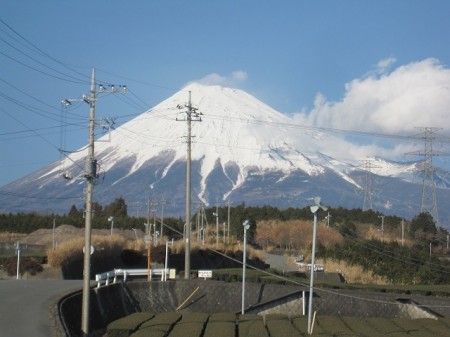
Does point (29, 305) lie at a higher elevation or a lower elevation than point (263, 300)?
higher

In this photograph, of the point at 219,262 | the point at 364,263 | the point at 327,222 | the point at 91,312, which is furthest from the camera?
the point at 327,222

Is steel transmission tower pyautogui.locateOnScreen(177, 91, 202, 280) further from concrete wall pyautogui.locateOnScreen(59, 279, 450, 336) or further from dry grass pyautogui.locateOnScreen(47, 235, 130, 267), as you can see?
dry grass pyautogui.locateOnScreen(47, 235, 130, 267)

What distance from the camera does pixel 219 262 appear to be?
51094 mm

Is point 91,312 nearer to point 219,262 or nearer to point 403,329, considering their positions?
point 403,329

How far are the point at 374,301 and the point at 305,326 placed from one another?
8.78m

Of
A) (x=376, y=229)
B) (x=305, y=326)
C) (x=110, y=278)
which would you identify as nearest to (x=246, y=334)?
(x=305, y=326)

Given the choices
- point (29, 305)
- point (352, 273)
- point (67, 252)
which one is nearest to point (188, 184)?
point (67, 252)

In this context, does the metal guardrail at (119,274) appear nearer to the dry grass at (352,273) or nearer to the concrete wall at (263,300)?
the concrete wall at (263,300)

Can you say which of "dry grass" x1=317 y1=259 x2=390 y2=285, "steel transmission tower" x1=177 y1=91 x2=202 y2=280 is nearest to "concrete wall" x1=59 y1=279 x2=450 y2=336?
"steel transmission tower" x1=177 y1=91 x2=202 y2=280

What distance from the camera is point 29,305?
73.9ft

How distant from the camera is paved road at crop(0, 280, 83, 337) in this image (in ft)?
63.0

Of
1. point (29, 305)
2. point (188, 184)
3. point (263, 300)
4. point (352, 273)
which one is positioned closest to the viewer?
point (29, 305)

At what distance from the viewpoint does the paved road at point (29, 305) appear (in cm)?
1919

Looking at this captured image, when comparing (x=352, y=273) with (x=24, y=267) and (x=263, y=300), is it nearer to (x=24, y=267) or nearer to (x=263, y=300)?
(x=263, y=300)
